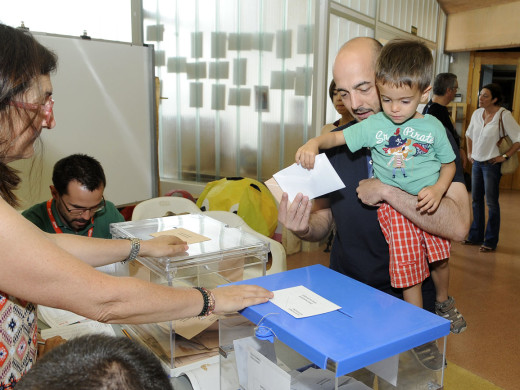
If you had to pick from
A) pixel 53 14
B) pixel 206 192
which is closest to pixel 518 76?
pixel 206 192

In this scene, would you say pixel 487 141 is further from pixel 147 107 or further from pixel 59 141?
pixel 59 141

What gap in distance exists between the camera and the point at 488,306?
367 centimetres

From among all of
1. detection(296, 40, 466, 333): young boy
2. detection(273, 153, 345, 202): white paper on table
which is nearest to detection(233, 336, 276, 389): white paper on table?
detection(273, 153, 345, 202): white paper on table

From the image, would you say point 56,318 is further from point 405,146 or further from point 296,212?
point 405,146

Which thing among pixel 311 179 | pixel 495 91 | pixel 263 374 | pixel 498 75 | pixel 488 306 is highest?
pixel 498 75

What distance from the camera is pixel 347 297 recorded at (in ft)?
3.07

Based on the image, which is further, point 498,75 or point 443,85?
point 498,75

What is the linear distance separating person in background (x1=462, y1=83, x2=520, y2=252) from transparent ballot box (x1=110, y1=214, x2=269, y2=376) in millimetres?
4503

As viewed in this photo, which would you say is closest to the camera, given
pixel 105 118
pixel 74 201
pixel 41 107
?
pixel 41 107

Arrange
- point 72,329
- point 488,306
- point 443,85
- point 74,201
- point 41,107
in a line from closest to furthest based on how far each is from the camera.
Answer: point 41,107 < point 72,329 < point 74,201 < point 488,306 < point 443,85

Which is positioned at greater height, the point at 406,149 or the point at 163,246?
the point at 406,149

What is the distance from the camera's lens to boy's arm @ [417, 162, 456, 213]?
1.37 meters

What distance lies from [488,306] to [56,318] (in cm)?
333

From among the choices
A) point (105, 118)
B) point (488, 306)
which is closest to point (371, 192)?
point (488, 306)
